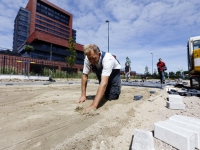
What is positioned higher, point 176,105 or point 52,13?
point 52,13

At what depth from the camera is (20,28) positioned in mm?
54875

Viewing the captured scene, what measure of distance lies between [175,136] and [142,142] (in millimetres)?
337

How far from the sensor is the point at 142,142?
3.94 feet

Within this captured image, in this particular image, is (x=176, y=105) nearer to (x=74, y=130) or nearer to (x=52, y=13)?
(x=74, y=130)

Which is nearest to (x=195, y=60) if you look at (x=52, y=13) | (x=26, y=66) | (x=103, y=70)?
(x=103, y=70)

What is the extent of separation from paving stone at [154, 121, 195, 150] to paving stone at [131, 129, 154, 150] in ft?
0.51

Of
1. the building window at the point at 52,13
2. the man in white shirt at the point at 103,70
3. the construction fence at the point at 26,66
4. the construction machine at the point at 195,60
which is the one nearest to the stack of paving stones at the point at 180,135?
the man in white shirt at the point at 103,70

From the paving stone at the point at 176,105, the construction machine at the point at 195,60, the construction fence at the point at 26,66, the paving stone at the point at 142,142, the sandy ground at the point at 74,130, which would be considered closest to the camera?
the paving stone at the point at 142,142

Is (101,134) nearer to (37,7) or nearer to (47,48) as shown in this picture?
(47,48)

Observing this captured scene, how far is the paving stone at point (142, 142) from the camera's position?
114cm

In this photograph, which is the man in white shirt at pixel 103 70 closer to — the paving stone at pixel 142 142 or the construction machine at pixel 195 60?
the paving stone at pixel 142 142

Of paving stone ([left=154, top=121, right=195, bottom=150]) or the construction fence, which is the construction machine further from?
the construction fence

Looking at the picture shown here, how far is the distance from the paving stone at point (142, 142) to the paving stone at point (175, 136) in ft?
0.51

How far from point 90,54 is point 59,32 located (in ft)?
193
